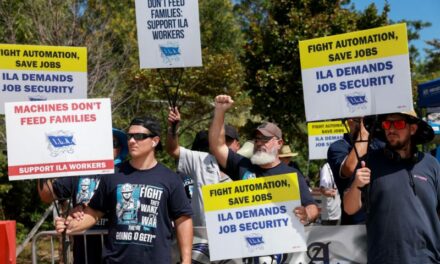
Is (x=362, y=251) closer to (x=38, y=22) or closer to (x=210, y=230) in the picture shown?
(x=210, y=230)

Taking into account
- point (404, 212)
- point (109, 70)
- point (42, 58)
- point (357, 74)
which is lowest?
point (404, 212)

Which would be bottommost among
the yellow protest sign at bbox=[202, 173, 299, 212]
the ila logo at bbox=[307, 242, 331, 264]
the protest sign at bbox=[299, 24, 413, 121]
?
the ila logo at bbox=[307, 242, 331, 264]

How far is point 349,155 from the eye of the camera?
4.23m

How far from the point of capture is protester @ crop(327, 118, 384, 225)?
4219mm

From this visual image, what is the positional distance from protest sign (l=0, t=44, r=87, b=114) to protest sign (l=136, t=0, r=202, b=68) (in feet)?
2.52

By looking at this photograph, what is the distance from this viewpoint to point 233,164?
5145 millimetres

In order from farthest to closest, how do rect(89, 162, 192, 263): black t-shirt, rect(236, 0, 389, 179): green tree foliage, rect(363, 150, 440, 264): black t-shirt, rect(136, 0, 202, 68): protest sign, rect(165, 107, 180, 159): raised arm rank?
rect(236, 0, 389, 179): green tree foliage → rect(136, 0, 202, 68): protest sign → rect(165, 107, 180, 159): raised arm → rect(89, 162, 192, 263): black t-shirt → rect(363, 150, 440, 264): black t-shirt

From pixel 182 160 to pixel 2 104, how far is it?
1.64 metres

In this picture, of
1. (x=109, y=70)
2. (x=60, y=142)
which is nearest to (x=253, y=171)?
(x=60, y=142)

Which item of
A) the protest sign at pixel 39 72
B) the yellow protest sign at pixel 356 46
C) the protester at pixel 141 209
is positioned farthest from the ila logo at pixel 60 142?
the yellow protest sign at pixel 356 46

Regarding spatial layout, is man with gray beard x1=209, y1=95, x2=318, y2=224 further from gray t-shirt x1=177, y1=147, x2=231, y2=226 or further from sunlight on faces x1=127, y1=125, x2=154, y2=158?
sunlight on faces x1=127, y1=125, x2=154, y2=158

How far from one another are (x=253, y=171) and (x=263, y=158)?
0.18m

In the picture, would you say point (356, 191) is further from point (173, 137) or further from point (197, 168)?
point (173, 137)

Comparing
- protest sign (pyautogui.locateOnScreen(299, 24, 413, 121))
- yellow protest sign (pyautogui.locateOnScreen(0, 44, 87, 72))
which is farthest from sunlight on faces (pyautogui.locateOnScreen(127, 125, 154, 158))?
protest sign (pyautogui.locateOnScreen(299, 24, 413, 121))
